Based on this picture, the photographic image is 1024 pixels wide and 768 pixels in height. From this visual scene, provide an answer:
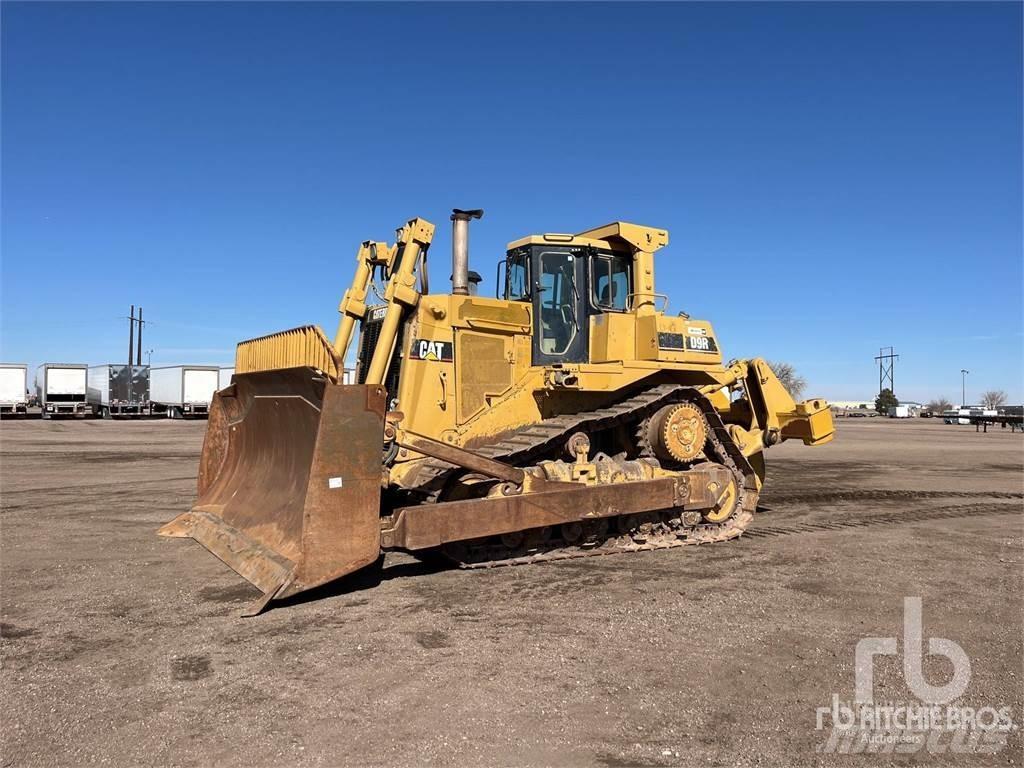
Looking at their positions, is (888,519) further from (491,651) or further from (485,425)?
(491,651)

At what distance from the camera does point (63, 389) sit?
42.4 m

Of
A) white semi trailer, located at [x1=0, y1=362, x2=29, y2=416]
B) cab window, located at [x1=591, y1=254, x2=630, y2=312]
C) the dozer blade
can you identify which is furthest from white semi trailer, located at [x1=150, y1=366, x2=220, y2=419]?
cab window, located at [x1=591, y1=254, x2=630, y2=312]

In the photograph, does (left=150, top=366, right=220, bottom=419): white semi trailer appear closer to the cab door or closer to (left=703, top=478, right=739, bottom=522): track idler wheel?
the cab door

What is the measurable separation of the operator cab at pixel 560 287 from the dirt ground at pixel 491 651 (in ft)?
8.41

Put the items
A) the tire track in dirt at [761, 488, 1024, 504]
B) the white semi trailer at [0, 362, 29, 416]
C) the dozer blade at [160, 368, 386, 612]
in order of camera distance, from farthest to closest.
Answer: the white semi trailer at [0, 362, 29, 416], the tire track in dirt at [761, 488, 1024, 504], the dozer blade at [160, 368, 386, 612]

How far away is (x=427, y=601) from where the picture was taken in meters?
6.03

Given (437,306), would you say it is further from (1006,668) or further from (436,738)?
(1006,668)

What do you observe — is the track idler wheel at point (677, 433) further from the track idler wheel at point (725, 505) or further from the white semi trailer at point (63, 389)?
the white semi trailer at point (63, 389)

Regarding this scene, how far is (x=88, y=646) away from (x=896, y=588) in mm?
6513

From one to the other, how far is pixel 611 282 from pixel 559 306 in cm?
79

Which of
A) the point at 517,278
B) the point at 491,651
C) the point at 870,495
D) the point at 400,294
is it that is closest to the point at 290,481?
the point at 400,294

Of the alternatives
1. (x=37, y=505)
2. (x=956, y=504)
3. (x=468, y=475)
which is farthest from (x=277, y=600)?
(x=956, y=504)

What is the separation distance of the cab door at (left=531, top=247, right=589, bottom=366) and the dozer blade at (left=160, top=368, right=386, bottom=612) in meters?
2.95

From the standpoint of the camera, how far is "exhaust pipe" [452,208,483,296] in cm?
803
